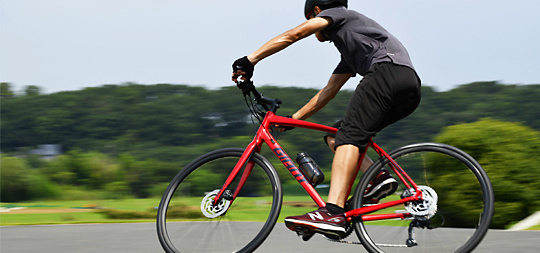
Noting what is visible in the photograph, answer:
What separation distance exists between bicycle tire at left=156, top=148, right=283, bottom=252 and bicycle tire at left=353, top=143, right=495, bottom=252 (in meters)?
0.65

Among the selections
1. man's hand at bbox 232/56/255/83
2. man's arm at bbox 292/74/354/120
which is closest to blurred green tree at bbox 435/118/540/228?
man's arm at bbox 292/74/354/120

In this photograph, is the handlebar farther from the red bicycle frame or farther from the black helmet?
the black helmet

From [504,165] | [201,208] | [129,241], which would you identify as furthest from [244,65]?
[504,165]

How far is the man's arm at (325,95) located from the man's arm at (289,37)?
0.61m

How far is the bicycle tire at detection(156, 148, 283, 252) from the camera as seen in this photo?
3398mm

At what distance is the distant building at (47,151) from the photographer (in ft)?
183

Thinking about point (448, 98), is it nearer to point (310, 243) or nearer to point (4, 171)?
point (4, 171)

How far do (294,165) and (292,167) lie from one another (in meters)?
0.02

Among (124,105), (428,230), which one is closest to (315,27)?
(428,230)

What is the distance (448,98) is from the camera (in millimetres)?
58938

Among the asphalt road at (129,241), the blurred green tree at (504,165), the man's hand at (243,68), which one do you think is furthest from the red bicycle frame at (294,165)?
the blurred green tree at (504,165)

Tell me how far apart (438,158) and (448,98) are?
58967mm

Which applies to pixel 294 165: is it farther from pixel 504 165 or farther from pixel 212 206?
pixel 504 165

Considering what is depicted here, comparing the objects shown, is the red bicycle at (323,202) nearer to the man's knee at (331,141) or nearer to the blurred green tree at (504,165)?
the man's knee at (331,141)
